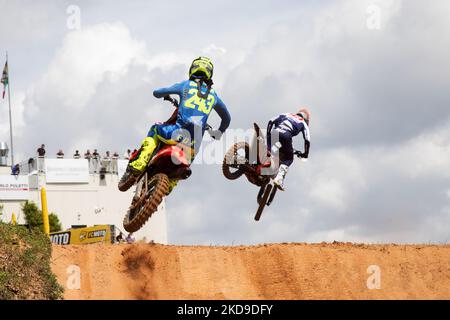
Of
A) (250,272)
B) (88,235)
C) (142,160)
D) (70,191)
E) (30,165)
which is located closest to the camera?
(142,160)

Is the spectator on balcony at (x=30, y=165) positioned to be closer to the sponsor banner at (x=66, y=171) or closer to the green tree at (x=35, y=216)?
the sponsor banner at (x=66, y=171)

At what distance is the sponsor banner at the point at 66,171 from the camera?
157ft

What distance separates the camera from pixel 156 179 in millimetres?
13750

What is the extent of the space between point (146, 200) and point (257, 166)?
3503mm

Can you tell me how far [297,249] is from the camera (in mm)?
16141

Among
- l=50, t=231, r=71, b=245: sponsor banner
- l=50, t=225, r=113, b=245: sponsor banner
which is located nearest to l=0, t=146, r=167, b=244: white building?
l=50, t=231, r=71, b=245: sponsor banner

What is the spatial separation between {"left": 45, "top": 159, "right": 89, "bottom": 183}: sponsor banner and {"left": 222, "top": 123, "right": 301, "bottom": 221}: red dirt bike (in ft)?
104

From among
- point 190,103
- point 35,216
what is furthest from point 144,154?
point 35,216

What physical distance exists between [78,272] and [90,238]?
10444mm

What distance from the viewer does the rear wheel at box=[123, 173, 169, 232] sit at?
13281 millimetres

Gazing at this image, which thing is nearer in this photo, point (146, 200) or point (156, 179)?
point (146, 200)

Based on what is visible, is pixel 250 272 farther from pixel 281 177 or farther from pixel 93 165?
pixel 93 165

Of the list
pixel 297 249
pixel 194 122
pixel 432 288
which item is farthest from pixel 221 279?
pixel 432 288

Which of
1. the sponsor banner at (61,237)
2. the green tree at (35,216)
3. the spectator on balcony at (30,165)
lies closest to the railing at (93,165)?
the spectator on balcony at (30,165)
